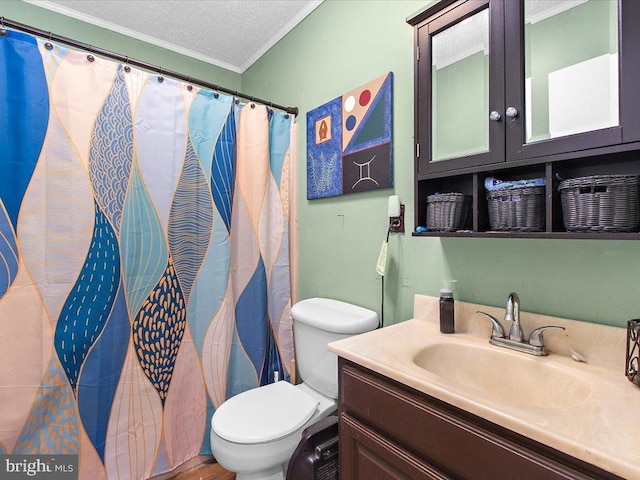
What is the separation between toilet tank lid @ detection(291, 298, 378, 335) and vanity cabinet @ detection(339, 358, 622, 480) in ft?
1.19

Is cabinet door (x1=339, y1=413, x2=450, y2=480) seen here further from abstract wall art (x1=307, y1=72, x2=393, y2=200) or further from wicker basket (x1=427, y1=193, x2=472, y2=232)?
abstract wall art (x1=307, y1=72, x2=393, y2=200)

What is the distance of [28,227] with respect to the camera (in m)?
1.23

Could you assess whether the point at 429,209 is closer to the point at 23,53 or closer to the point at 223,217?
the point at 223,217

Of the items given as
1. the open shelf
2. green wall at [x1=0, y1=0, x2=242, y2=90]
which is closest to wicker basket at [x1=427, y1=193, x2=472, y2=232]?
the open shelf

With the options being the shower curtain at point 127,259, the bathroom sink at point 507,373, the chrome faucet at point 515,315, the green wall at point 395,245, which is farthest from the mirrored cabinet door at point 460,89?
the shower curtain at point 127,259

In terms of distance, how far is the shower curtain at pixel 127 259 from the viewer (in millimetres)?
1229

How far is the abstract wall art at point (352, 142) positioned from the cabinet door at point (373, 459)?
97cm

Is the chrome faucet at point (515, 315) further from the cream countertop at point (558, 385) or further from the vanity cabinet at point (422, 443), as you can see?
the vanity cabinet at point (422, 443)

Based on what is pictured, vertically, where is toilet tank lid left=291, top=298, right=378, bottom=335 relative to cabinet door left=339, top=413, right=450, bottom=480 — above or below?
above

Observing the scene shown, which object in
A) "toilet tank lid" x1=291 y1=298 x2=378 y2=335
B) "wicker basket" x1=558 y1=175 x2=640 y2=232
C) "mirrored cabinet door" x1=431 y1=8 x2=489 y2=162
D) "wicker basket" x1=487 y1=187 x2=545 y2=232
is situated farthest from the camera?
"toilet tank lid" x1=291 y1=298 x2=378 y2=335

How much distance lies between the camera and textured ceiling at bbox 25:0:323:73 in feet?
5.93

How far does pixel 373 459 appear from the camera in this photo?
0.88 metres

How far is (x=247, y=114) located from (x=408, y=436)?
169 centimetres

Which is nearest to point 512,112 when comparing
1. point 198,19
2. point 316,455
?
point 316,455
